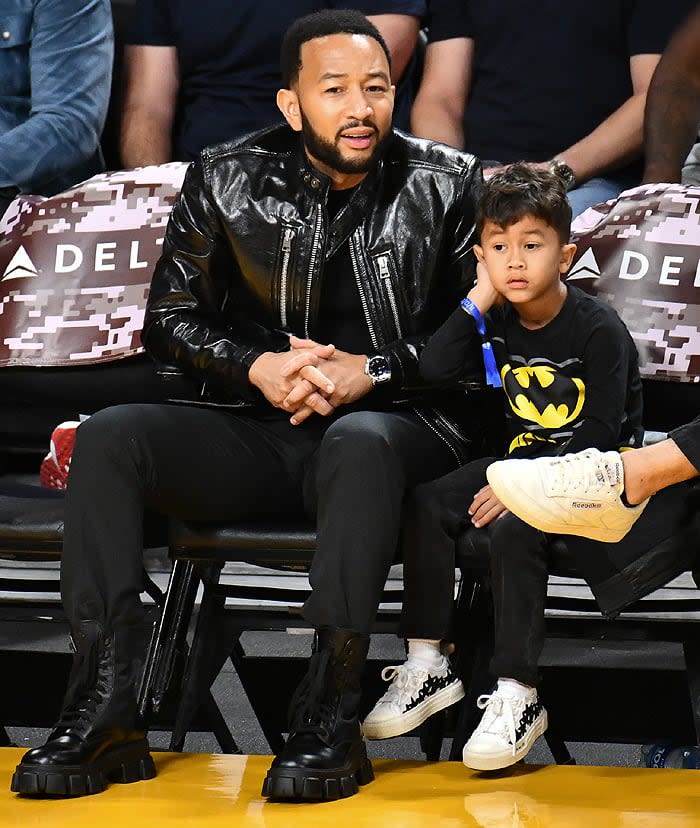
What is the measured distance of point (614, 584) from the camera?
85.0 inches

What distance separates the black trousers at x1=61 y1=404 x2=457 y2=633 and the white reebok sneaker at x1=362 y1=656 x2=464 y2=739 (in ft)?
0.46

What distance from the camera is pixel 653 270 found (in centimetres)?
283

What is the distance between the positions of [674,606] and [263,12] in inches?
78.2

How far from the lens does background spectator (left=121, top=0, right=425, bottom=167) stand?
3.64 meters

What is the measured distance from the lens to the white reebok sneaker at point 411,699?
2254mm

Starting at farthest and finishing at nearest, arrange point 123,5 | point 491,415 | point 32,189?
point 123,5 < point 32,189 < point 491,415

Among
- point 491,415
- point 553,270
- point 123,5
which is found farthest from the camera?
point 123,5

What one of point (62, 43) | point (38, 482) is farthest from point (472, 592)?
point (62, 43)

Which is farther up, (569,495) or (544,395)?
(544,395)

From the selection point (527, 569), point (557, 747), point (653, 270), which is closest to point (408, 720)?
point (527, 569)

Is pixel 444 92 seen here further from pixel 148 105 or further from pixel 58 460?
pixel 58 460

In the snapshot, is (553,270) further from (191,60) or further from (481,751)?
(191,60)

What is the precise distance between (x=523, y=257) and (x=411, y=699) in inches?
29.4

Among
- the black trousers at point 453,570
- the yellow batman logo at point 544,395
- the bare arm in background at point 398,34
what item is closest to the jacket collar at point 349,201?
the yellow batman logo at point 544,395
